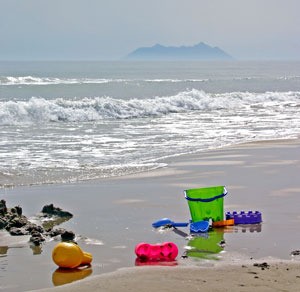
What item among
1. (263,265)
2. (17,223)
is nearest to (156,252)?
(263,265)

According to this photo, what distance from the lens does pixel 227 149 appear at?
2020cm

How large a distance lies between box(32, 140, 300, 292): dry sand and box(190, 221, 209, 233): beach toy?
854 millimetres

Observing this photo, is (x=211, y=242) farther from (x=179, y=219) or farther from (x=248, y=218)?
(x=179, y=219)

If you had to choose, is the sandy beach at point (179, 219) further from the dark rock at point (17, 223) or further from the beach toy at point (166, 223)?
the dark rock at point (17, 223)

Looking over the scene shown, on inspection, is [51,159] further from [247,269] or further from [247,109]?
[247,109]

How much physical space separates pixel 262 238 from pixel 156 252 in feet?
5.92

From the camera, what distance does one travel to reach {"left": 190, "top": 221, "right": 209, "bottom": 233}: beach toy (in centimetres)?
1077

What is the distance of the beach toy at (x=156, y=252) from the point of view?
919 centimetres

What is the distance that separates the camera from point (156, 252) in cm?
923

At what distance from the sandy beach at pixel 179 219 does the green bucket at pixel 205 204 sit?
A: 0.42 meters

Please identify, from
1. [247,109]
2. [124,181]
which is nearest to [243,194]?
[124,181]

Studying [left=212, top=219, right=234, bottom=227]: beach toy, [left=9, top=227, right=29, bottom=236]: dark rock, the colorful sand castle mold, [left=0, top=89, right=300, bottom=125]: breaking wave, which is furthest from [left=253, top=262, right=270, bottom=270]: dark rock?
[left=0, top=89, right=300, bottom=125]: breaking wave

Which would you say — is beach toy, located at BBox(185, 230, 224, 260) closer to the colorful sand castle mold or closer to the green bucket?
the colorful sand castle mold

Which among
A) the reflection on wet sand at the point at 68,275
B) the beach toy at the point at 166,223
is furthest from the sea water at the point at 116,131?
the reflection on wet sand at the point at 68,275
